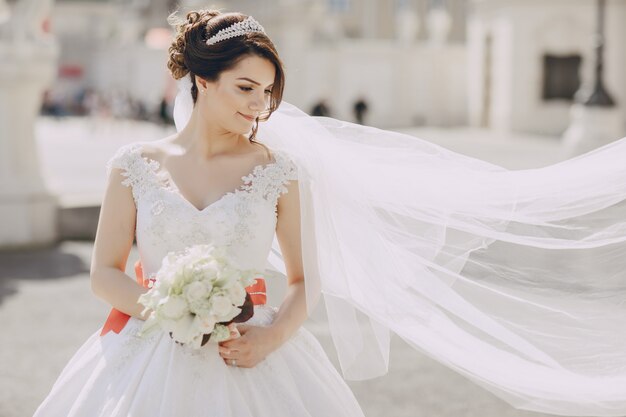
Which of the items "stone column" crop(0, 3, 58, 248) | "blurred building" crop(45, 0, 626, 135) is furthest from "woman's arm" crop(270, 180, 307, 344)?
"blurred building" crop(45, 0, 626, 135)

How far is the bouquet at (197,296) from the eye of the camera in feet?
9.26

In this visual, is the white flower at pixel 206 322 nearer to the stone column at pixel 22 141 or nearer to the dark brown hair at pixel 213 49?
the dark brown hair at pixel 213 49

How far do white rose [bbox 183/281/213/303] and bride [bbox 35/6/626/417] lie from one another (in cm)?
26

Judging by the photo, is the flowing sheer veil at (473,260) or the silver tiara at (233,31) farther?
the flowing sheer veil at (473,260)

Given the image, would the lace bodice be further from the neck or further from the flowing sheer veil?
the flowing sheer veil

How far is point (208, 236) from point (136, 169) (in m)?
0.32

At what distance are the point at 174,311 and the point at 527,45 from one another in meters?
36.8

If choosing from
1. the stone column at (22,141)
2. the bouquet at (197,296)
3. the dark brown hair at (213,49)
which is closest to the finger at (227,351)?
the bouquet at (197,296)

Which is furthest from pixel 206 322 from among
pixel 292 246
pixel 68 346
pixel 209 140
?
pixel 68 346

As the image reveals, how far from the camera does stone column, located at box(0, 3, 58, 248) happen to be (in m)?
12.3

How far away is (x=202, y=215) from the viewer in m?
3.19

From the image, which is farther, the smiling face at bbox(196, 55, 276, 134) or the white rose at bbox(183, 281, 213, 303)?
the smiling face at bbox(196, 55, 276, 134)

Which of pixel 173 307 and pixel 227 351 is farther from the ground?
pixel 173 307

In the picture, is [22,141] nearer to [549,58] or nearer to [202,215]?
[202,215]
